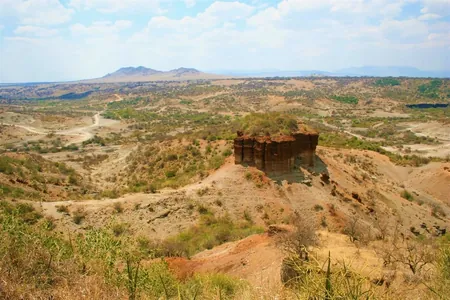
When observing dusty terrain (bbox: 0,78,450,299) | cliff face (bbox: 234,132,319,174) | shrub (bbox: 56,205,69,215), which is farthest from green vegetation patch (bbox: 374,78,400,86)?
shrub (bbox: 56,205,69,215)

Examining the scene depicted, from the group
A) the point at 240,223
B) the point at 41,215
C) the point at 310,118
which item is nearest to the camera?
the point at 41,215

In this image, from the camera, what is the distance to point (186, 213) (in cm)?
1806

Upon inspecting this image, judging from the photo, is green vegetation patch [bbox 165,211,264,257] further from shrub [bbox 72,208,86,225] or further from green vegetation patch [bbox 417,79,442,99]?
green vegetation patch [bbox 417,79,442,99]

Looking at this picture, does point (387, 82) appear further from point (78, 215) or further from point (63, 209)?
point (63, 209)

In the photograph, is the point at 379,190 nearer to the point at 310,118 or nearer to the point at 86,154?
the point at 86,154

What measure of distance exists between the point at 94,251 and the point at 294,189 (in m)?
15.5

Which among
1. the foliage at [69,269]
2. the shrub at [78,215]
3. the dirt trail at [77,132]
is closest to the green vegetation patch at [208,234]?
the shrub at [78,215]

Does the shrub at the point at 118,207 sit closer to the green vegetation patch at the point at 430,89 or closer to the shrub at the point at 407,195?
the shrub at the point at 407,195

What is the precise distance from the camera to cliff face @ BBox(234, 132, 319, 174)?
21.5 m

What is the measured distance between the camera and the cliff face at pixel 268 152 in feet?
70.7

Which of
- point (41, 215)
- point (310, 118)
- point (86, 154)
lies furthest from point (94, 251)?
point (310, 118)

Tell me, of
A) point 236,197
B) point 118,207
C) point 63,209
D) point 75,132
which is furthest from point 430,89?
point 63,209

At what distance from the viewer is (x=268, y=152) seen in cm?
2156

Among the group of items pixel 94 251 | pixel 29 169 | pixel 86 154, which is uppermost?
pixel 94 251
